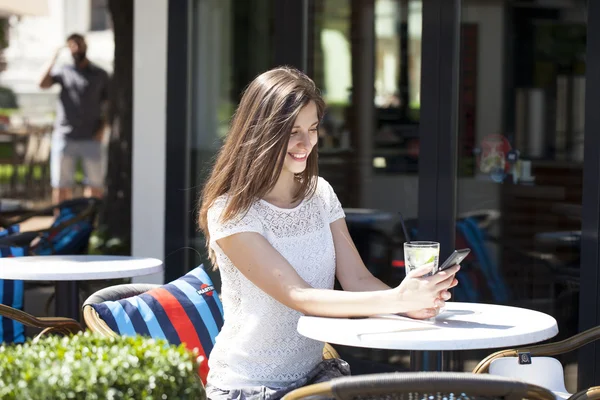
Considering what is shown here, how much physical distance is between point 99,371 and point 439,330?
36.4 inches

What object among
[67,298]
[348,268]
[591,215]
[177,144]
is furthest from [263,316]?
[177,144]

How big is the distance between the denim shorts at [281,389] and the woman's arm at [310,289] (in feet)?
0.68

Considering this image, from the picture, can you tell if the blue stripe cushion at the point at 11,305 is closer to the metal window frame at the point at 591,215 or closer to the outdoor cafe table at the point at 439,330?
the outdoor cafe table at the point at 439,330

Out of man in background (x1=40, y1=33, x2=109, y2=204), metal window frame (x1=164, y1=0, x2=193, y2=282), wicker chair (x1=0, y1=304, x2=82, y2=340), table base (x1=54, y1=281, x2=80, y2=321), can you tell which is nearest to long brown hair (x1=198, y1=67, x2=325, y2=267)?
wicker chair (x1=0, y1=304, x2=82, y2=340)

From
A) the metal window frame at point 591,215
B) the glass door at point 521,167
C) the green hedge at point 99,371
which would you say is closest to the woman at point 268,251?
the green hedge at point 99,371

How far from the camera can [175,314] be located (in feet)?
9.69

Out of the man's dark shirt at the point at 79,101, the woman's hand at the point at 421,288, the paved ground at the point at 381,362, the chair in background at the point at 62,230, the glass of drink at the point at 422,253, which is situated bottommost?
the paved ground at the point at 381,362

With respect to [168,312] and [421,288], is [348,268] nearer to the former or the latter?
[421,288]

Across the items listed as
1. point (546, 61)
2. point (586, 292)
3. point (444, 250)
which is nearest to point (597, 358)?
point (586, 292)

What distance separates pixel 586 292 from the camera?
3.54 m

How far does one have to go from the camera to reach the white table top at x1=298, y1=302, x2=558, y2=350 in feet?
6.97

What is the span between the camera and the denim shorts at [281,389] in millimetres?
2404

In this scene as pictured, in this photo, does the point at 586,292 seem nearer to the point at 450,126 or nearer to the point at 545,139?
the point at 450,126

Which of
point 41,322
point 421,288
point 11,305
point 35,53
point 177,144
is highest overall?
point 35,53
